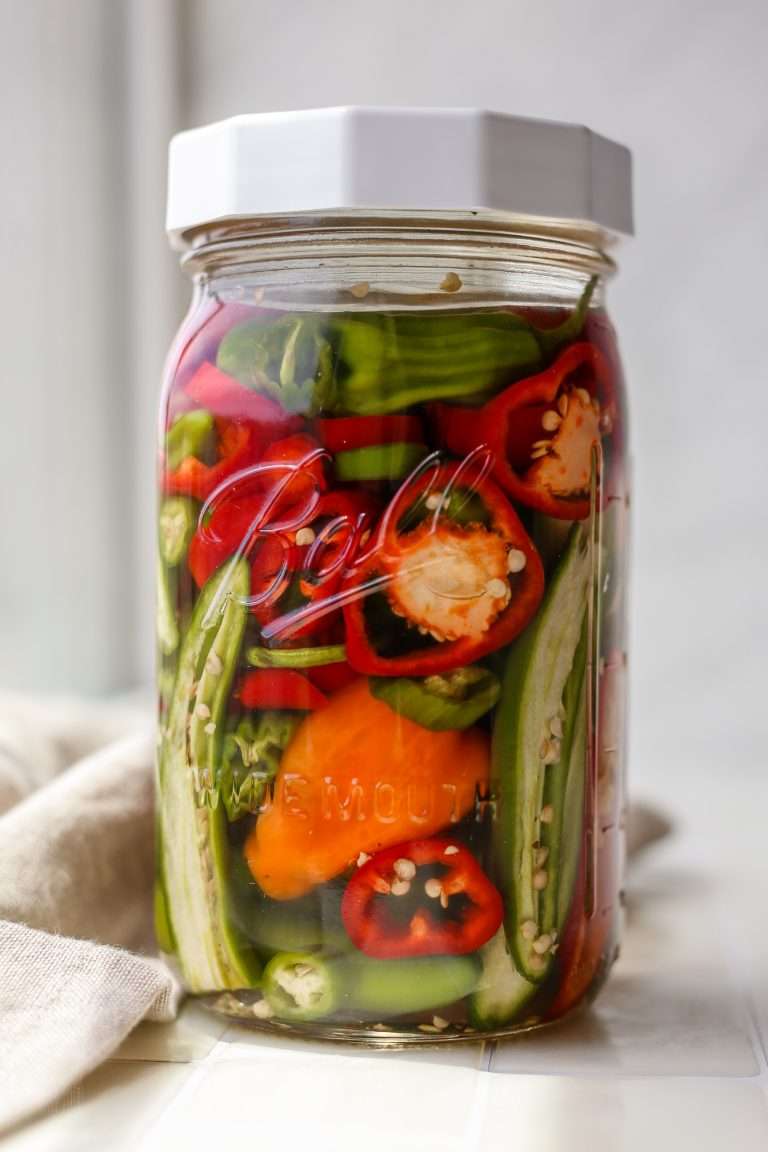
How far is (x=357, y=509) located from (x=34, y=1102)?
30cm

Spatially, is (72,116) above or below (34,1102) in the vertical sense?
above

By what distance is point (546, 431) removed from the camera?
0.69 meters

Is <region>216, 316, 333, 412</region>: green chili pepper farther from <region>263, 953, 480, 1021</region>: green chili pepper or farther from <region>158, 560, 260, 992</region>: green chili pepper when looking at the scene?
<region>263, 953, 480, 1021</region>: green chili pepper

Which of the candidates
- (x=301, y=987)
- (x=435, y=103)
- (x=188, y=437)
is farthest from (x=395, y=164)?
(x=435, y=103)

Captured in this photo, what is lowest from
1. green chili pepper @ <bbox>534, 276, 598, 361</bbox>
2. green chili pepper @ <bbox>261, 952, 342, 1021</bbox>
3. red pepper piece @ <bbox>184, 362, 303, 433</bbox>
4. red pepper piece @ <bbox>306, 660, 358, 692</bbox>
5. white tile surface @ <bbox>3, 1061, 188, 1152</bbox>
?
white tile surface @ <bbox>3, 1061, 188, 1152</bbox>

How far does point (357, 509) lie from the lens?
67cm

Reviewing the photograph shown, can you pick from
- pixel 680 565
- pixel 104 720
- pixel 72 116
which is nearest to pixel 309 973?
pixel 104 720

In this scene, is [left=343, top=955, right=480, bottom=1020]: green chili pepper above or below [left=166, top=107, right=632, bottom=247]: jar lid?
below

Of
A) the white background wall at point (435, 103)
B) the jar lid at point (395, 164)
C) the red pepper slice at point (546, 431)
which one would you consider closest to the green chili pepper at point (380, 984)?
the red pepper slice at point (546, 431)

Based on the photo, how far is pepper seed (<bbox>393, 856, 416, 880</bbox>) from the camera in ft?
2.23

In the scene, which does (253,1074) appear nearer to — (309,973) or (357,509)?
(309,973)

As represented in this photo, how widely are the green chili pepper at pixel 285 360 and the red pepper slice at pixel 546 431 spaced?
60 mm

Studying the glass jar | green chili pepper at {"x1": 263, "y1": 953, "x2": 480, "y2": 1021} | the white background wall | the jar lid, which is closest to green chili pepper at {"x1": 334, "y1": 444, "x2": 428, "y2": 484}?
the glass jar

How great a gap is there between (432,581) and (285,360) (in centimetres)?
13
